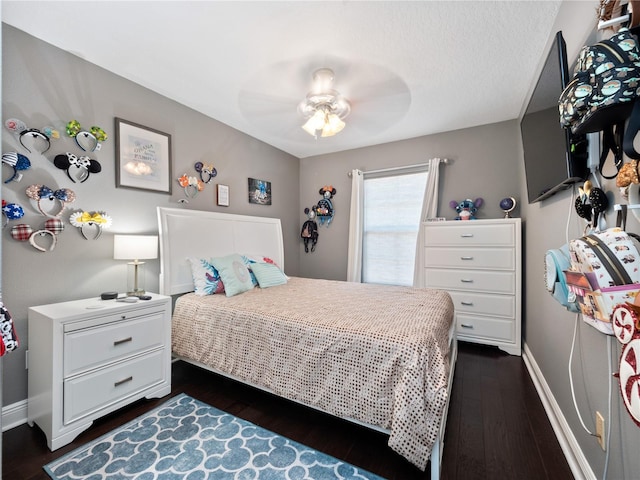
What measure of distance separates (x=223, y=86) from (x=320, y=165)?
2135 millimetres

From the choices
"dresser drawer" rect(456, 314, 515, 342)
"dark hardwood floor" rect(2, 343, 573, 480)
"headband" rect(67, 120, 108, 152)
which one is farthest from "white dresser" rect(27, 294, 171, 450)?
"dresser drawer" rect(456, 314, 515, 342)

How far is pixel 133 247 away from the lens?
204cm

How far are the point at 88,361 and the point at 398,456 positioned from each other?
1.91 meters

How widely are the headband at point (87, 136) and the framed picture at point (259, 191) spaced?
1637 millimetres

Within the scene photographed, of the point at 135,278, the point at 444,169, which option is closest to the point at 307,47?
the point at 135,278

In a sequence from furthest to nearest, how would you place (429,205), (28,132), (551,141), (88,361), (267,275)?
(429,205) < (267,275) < (28,132) < (88,361) < (551,141)

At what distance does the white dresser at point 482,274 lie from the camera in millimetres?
2783

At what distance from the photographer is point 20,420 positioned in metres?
1.73

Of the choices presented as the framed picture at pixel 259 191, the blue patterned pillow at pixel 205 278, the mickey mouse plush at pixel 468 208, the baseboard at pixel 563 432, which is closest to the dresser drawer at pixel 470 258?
the mickey mouse plush at pixel 468 208

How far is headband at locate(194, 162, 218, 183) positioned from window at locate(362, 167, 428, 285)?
6.90 feet

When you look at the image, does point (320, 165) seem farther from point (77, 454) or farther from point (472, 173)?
point (77, 454)

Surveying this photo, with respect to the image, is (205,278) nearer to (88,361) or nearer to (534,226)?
(88,361)

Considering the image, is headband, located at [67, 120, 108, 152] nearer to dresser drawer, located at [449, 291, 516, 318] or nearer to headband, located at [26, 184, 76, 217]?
headband, located at [26, 184, 76, 217]

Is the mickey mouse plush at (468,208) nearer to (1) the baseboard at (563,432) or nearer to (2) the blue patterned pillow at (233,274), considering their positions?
(1) the baseboard at (563,432)
